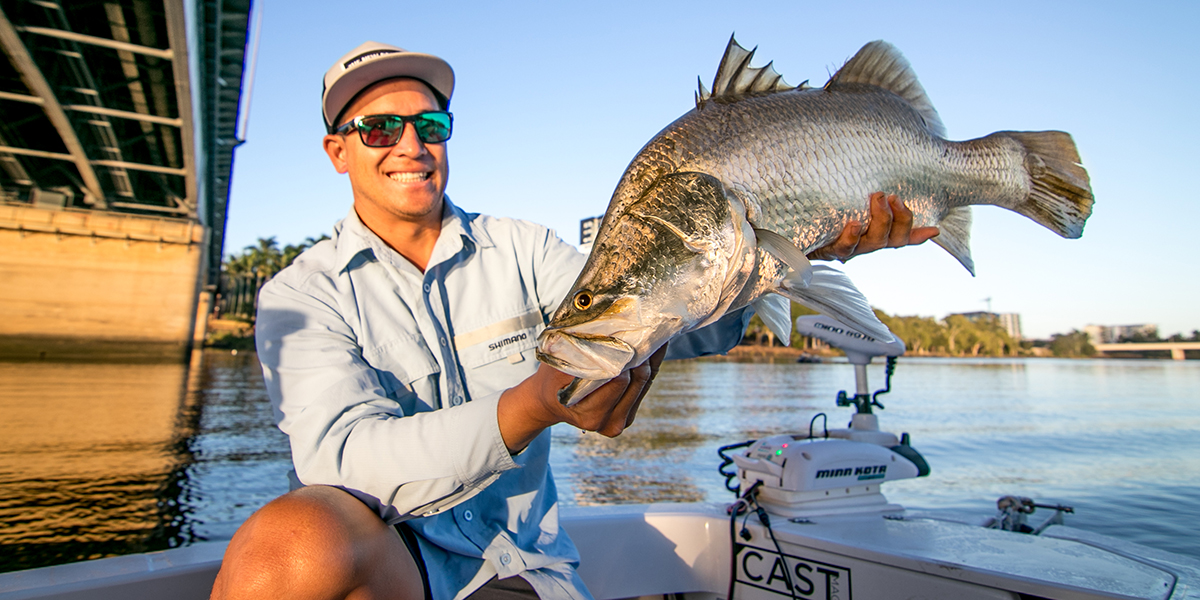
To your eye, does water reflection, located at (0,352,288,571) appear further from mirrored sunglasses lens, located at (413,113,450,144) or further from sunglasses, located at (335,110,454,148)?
mirrored sunglasses lens, located at (413,113,450,144)

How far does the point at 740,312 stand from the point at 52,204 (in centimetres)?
3778

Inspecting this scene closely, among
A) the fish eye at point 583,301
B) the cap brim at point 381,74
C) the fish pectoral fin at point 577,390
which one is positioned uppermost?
the cap brim at point 381,74

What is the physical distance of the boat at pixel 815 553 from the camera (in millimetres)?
2408

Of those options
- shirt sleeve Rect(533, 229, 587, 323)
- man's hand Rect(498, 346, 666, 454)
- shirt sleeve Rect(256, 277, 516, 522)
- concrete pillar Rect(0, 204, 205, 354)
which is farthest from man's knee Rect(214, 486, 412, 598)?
concrete pillar Rect(0, 204, 205, 354)

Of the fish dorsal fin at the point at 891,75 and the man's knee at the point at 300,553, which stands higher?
the fish dorsal fin at the point at 891,75

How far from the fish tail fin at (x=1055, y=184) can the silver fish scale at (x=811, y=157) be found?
339mm

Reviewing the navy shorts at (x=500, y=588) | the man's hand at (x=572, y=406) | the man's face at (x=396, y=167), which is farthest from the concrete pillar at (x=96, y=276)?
the man's hand at (x=572, y=406)

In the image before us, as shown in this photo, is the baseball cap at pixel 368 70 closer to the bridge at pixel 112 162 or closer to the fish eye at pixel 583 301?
the fish eye at pixel 583 301

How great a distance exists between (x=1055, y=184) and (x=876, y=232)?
0.85 m

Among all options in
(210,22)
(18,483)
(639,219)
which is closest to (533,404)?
(639,219)

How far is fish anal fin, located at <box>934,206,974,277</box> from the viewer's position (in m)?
2.29

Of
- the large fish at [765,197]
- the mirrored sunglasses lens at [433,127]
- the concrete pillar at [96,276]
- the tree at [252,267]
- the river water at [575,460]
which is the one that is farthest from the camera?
the tree at [252,267]

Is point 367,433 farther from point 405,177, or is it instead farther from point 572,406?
point 405,177

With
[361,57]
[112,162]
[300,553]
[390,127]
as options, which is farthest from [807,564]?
[112,162]
